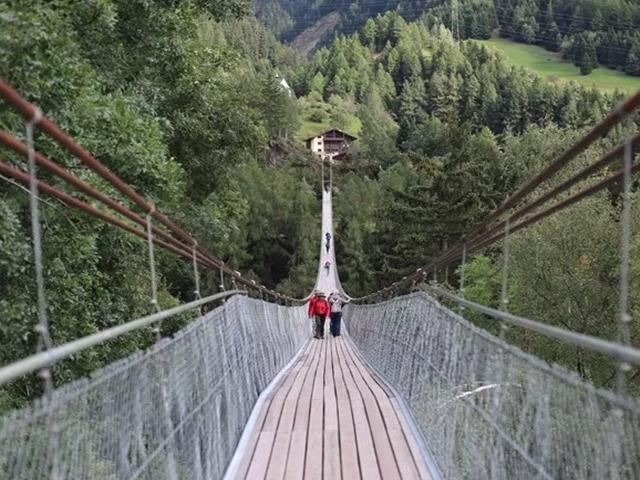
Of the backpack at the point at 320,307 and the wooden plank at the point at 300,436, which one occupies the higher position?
the backpack at the point at 320,307

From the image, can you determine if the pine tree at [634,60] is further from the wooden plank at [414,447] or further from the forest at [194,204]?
the wooden plank at [414,447]

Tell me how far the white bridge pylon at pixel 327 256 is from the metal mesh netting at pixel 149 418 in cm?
2333

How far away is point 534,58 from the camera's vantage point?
10606cm

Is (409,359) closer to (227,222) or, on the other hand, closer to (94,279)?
(94,279)

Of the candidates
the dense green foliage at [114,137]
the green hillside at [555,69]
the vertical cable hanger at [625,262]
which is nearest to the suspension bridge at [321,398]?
the vertical cable hanger at [625,262]

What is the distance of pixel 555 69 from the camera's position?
96938mm

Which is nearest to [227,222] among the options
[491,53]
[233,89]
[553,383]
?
[233,89]

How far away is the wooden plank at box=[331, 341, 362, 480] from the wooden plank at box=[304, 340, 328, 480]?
11 cm

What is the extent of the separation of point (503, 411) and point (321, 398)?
3.17m

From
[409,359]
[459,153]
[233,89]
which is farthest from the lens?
[459,153]

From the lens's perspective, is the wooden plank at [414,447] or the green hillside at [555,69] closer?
the wooden plank at [414,447]

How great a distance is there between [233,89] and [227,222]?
1.89m

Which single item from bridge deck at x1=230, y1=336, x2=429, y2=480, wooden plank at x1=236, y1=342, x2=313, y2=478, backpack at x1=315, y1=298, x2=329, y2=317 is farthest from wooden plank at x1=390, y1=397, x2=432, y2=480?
backpack at x1=315, y1=298, x2=329, y2=317

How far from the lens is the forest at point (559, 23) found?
298 ft
